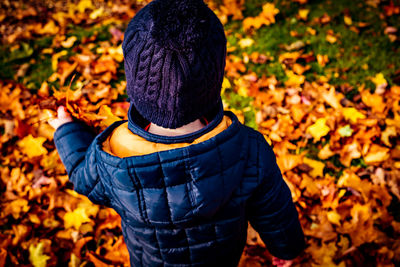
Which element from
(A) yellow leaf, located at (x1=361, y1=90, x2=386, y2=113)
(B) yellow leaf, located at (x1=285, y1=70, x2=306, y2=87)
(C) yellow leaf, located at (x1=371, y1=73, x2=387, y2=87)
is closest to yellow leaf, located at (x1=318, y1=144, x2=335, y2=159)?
(A) yellow leaf, located at (x1=361, y1=90, x2=386, y2=113)

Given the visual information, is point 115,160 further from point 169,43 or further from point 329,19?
point 329,19

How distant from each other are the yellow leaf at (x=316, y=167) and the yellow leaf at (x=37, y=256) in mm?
2008

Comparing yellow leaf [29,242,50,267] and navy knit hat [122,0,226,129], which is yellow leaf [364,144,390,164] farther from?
yellow leaf [29,242,50,267]

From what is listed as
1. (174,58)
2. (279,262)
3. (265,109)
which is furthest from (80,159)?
(265,109)

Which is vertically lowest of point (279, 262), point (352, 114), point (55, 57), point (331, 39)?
point (279, 262)

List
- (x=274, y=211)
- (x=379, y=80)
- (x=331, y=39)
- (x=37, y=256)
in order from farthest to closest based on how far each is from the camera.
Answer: (x=331, y=39) → (x=379, y=80) → (x=37, y=256) → (x=274, y=211)

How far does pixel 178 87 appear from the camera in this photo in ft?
2.43

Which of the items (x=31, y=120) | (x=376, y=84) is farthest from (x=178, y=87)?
(x=376, y=84)

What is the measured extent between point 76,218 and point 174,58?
1.65m

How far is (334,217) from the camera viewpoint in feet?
5.82

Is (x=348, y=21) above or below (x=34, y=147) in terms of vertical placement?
above

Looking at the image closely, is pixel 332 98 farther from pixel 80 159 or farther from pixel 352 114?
pixel 80 159

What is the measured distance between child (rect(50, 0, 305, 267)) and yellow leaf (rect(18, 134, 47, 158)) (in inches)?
46.6

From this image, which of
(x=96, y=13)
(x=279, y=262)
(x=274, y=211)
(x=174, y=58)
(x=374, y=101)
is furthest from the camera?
(x=96, y=13)
